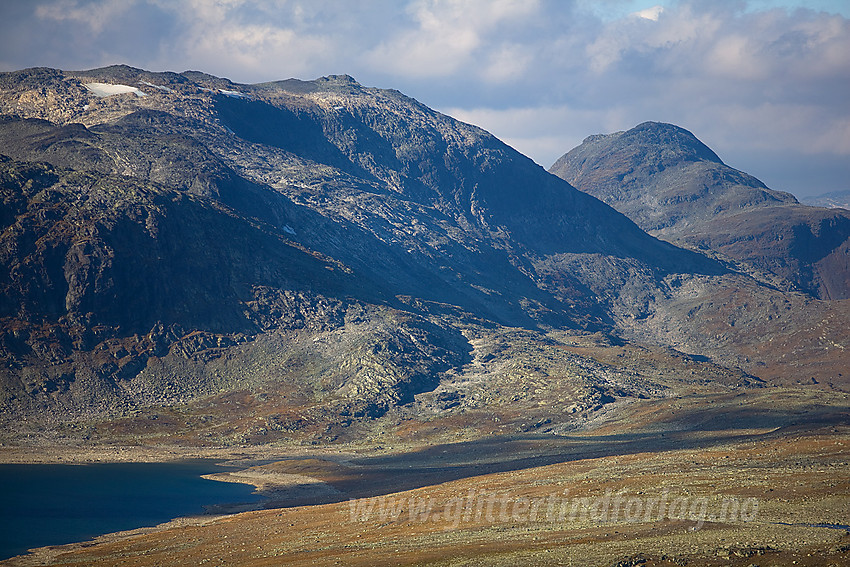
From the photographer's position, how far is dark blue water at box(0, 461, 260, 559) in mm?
124125

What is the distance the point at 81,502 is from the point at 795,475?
116m

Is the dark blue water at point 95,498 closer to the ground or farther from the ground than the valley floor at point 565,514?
closer to the ground

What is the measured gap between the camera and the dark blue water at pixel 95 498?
124125mm

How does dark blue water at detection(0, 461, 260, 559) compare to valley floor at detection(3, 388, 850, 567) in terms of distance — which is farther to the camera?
dark blue water at detection(0, 461, 260, 559)

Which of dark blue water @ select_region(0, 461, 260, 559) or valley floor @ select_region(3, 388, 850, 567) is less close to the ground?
valley floor @ select_region(3, 388, 850, 567)

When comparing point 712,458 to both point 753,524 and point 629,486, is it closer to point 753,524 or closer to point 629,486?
point 629,486

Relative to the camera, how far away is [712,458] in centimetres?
12138

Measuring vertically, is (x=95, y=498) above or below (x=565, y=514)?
below

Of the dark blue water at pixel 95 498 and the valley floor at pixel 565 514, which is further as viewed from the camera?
the dark blue water at pixel 95 498

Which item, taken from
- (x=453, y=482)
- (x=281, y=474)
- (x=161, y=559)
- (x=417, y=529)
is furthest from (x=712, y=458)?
(x=281, y=474)

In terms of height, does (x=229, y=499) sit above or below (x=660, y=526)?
below

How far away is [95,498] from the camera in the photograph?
149 meters

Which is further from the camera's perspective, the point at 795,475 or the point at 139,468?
the point at 139,468

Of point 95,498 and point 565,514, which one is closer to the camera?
point 565,514
